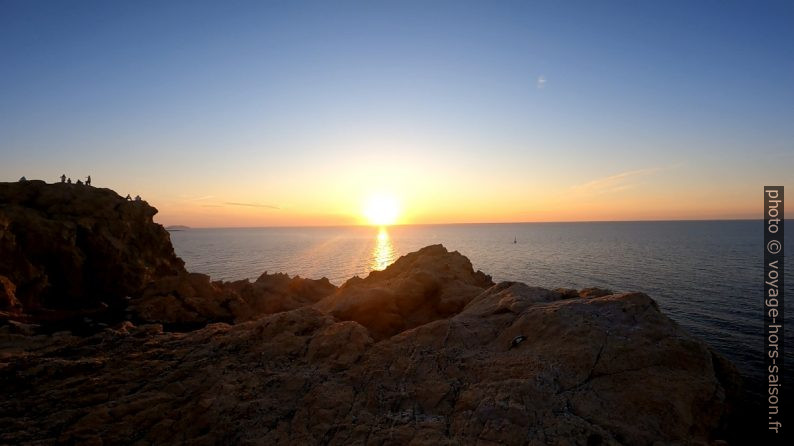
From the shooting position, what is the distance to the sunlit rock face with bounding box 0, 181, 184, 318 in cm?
3622

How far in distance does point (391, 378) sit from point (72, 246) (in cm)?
4273

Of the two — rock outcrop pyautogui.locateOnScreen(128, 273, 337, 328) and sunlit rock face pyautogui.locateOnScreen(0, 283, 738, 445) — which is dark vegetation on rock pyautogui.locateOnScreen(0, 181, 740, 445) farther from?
rock outcrop pyautogui.locateOnScreen(128, 273, 337, 328)

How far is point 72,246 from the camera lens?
131 ft

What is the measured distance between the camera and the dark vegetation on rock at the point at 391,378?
1234 cm

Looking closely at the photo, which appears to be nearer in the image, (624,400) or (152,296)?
(624,400)

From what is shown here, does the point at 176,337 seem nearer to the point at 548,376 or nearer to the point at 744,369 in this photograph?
the point at 548,376

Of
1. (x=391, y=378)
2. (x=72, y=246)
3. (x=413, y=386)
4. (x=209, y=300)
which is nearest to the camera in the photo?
(x=413, y=386)

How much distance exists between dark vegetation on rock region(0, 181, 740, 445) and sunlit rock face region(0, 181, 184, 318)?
13.3 m

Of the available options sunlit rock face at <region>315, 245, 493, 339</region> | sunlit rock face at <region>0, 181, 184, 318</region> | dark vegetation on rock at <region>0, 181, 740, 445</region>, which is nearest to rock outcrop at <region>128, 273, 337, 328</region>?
sunlit rock face at <region>0, 181, 184, 318</region>

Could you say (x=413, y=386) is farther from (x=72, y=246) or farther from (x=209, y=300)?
(x=72, y=246)

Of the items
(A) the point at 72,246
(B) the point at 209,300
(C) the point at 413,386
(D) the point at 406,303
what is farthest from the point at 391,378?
(A) the point at 72,246

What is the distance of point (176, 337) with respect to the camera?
914 inches

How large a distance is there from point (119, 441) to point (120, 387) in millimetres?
4439


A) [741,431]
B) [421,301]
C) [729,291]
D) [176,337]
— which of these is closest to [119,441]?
[176,337]
